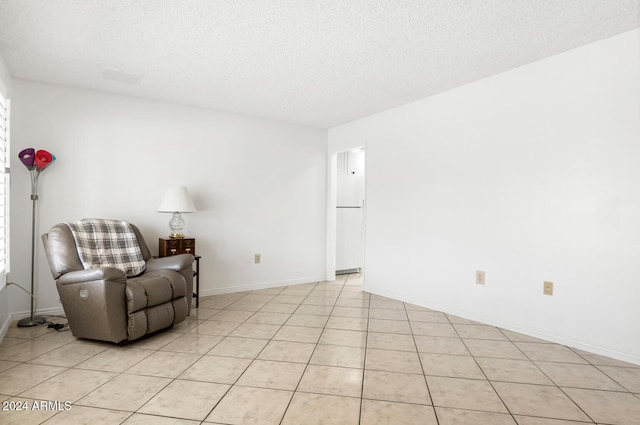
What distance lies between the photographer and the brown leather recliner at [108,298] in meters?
2.53

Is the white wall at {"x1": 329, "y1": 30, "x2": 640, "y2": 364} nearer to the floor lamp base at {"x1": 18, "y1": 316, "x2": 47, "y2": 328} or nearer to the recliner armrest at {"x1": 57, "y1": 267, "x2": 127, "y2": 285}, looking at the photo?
the recliner armrest at {"x1": 57, "y1": 267, "x2": 127, "y2": 285}

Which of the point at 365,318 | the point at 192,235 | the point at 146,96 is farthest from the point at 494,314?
the point at 146,96

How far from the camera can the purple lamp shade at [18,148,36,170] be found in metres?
3.05

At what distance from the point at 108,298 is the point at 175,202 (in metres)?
1.27

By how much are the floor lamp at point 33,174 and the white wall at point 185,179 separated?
0.07m

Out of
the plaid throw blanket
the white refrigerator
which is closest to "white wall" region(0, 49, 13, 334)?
the plaid throw blanket

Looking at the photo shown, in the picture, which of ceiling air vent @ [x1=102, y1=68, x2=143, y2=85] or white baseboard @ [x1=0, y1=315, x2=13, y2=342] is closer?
white baseboard @ [x1=0, y1=315, x2=13, y2=342]

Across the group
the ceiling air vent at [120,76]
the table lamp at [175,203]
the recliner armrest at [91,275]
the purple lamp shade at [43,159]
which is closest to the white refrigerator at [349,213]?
the table lamp at [175,203]

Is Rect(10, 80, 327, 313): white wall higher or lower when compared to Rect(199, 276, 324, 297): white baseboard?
higher

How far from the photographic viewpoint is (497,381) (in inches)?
83.1

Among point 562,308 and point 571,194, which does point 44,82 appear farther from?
point 562,308

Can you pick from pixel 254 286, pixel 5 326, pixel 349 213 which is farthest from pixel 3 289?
pixel 349 213

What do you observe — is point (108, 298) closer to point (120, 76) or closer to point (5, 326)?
point (5, 326)

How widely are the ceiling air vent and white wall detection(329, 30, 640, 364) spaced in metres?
2.74
